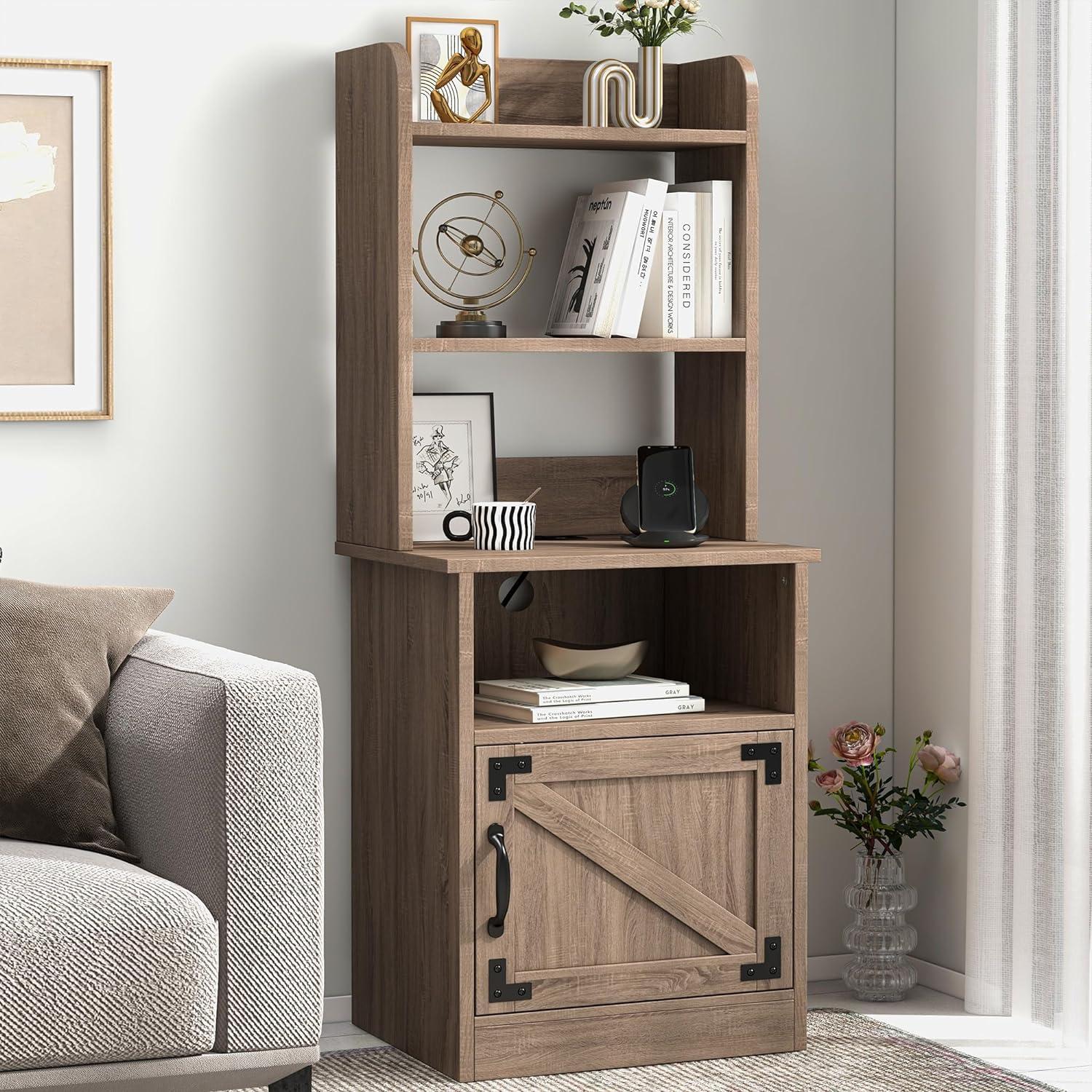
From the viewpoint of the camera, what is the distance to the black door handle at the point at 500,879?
2.90 m

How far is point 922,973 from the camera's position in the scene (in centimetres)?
359

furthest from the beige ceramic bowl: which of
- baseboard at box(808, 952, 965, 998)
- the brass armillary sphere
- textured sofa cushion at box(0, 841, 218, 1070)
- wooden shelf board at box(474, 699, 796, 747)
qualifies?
textured sofa cushion at box(0, 841, 218, 1070)

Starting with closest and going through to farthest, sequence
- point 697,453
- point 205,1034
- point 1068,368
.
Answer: point 205,1034
point 1068,368
point 697,453

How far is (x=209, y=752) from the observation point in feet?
7.70

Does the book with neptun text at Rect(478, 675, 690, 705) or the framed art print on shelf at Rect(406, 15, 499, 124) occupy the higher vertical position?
the framed art print on shelf at Rect(406, 15, 499, 124)

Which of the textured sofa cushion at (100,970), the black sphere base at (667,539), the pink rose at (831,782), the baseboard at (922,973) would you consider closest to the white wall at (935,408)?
the baseboard at (922,973)

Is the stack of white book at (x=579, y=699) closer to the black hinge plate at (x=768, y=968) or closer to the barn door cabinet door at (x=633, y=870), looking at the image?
the barn door cabinet door at (x=633, y=870)

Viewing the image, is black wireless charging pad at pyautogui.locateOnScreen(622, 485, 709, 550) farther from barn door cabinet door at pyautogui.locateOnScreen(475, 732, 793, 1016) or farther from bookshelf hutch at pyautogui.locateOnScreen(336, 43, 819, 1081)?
barn door cabinet door at pyautogui.locateOnScreen(475, 732, 793, 1016)

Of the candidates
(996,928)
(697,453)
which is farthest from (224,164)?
(996,928)

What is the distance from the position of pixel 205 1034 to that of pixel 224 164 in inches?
64.2

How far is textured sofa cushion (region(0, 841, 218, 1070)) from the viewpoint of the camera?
6.98ft

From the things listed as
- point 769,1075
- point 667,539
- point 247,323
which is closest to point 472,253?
point 247,323

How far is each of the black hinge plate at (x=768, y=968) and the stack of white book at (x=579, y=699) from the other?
1.40 feet

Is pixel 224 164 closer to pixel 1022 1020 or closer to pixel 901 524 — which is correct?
pixel 901 524
